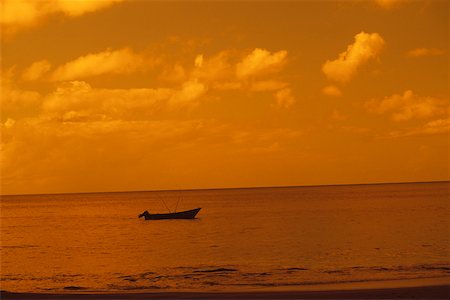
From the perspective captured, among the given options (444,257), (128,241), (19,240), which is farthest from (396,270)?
(19,240)

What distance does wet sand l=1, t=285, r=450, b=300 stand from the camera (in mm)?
22797

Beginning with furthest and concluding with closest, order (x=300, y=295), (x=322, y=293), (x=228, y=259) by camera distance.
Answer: (x=228, y=259), (x=322, y=293), (x=300, y=295)

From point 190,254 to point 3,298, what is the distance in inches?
828

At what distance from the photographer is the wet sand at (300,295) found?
22.8 metres

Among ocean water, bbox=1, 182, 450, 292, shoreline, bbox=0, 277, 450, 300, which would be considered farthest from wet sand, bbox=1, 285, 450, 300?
ocean water, bbox=1, 182, 450, 292

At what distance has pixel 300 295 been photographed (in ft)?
78.6

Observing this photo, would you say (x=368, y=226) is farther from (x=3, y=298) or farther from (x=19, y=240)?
(x=3, y=298)

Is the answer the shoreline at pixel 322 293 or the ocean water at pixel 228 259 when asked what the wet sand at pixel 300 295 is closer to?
the shoreline at pixel 322 293

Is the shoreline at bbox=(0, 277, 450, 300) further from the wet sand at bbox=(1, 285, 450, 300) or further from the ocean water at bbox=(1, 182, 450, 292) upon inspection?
the ocean water at bbox=(1, 182, 450, 292)

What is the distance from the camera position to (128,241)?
58688 millimetres

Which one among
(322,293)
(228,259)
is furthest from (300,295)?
(228,259)

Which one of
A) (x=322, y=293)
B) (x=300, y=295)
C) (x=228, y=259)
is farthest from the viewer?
(x=228, y=259)

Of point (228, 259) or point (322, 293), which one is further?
point (228, 259)

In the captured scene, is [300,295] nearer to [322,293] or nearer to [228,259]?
[322,293]
